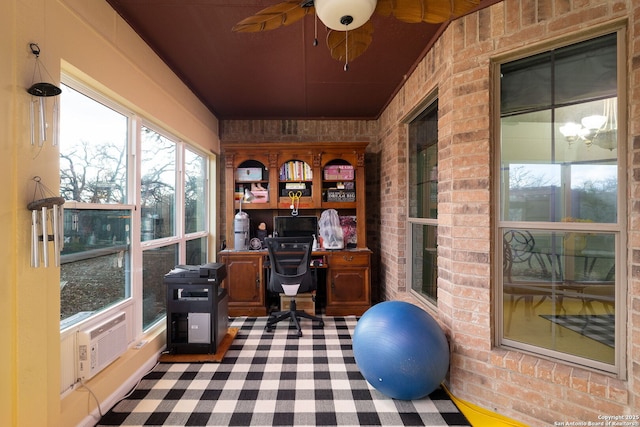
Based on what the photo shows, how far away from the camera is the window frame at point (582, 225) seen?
147cm

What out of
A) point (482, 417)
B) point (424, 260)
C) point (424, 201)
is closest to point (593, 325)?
point (482, 417)

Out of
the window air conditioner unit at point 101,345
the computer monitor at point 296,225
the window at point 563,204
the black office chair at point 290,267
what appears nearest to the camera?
the window at point 563,204

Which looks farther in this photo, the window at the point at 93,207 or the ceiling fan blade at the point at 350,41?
the window at the point at 93,207

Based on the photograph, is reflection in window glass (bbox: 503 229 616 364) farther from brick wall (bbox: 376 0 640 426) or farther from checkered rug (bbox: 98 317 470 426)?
checkered rug (bbox: 98 317 470 426)

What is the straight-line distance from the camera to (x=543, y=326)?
5.74 ft

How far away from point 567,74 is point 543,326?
5.09 ft

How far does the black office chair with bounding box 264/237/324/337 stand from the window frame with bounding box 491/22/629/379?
1779 millimetres

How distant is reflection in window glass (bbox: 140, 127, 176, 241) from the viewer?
2461mm

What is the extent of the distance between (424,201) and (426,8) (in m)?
1.81

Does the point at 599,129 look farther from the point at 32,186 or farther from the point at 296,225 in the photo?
the point at 296,225

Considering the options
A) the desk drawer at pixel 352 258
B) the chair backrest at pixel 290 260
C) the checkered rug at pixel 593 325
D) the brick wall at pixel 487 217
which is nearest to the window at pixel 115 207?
the chair backrest at pixel 290 260

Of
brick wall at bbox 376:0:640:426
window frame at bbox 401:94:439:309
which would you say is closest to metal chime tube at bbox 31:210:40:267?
brick wall at bbox 376:0:640:426

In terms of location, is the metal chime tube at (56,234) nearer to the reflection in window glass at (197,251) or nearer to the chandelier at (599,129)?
the reflection in window glass at (197,251)

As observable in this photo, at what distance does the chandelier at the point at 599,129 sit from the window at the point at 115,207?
3.03 meters
